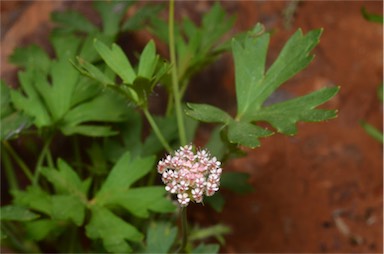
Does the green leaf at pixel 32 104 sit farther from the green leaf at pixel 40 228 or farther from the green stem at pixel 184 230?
the green stem at pixel 184 230

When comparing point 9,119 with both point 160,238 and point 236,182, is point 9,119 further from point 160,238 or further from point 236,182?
point 236,182

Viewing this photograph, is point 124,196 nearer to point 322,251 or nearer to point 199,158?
point 199,158

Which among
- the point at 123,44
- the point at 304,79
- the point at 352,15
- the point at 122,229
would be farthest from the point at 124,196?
the point at 352,15

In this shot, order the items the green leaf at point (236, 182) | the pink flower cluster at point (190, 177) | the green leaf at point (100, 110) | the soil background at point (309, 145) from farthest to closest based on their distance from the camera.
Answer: the soil background at point (309, 145), the green leaf at point (236, 182), the green leaf at point (100, 110), the pink flower cluster at point (190, 177)

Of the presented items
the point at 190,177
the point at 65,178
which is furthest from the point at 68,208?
the point at 190,177

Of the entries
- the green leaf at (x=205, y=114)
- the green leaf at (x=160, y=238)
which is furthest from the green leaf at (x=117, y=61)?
the green leaf at (x=160, y=238)
